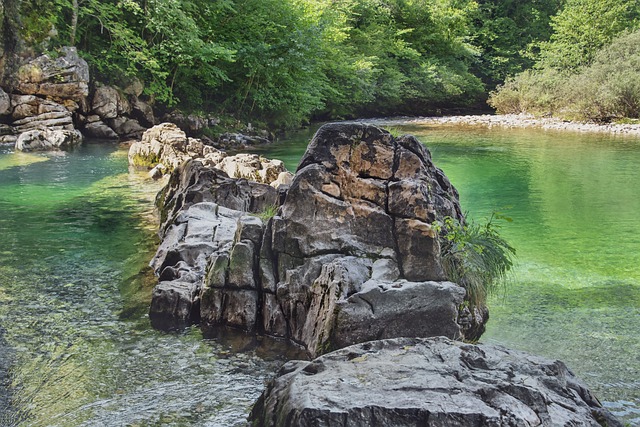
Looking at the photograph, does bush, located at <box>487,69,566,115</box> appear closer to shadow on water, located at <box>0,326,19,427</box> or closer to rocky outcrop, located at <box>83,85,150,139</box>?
rocky outcrop, located at <box>83,85,150,139</box>

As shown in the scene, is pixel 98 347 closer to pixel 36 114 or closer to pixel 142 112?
pixel 36 114

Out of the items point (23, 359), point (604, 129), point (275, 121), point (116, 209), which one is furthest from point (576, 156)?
point (23, 359)

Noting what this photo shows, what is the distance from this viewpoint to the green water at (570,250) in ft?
19.2

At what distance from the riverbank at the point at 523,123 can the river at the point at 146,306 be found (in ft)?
52.9

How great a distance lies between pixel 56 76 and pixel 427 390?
2119 centimetres

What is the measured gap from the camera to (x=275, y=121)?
2830 cm

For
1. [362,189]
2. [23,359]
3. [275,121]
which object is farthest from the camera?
[275,121]

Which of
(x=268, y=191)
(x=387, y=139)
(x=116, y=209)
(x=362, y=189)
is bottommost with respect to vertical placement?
(x=116, y=209)

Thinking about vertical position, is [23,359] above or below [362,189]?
below

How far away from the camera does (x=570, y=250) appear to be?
31.8ft

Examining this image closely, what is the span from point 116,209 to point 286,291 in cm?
718

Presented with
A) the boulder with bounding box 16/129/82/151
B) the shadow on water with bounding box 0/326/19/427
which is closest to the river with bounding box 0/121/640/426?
the shadow on water with bounding box 0/326/19/427

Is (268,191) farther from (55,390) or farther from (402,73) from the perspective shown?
(402,73)

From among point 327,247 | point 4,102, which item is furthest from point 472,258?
point 4,102
